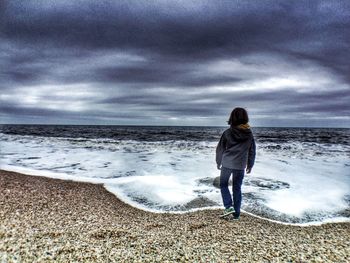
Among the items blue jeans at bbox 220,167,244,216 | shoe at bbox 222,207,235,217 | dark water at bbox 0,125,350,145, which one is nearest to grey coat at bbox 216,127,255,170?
blue jeans at bbox 220,167,244,216

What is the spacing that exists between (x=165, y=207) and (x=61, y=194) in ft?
9.68

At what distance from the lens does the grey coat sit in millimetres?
5973

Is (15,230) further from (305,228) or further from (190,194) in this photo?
(305,228)

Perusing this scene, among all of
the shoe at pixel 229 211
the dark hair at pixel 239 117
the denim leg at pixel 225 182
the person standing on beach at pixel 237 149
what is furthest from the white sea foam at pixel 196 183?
the dark hair at pixel 239 117

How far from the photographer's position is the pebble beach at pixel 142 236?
14.2 feet

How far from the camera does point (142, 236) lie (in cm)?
513

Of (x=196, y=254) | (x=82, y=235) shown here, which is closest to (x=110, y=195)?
(x=82, y=235)

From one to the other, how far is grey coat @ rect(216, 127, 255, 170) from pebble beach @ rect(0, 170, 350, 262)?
1.26 meters

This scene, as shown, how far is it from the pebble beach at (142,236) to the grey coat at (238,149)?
1261mm

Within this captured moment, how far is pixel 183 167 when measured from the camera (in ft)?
47.2

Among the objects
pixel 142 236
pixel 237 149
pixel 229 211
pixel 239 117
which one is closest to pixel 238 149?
pixel 237 149

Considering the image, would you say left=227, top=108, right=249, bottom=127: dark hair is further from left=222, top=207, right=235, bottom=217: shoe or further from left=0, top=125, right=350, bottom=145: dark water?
left=0, top=125, right=350, bottom=145: dark water

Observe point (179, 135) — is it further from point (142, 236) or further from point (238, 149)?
point (142, 236)

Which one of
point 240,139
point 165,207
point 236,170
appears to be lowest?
point 165,207
